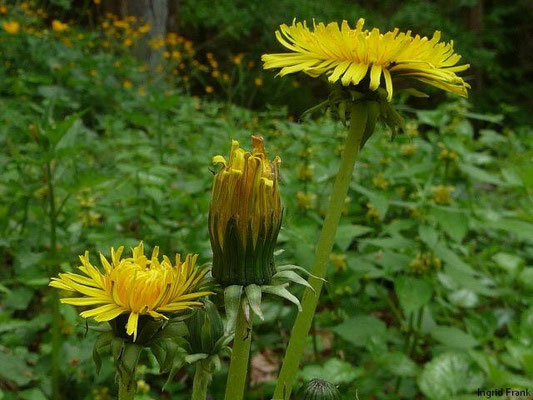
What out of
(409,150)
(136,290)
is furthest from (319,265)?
(409,150)

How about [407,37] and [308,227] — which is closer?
[407,37]

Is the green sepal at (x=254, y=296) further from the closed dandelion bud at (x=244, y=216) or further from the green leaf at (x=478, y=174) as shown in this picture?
the green leaf at (x=478, y=174)

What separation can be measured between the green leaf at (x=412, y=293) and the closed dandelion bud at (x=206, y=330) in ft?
3.12

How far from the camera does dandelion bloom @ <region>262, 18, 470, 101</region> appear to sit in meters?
0.89

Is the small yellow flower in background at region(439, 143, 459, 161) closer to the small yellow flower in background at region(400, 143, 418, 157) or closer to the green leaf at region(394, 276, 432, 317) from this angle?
the small yellow flower in background at region(400, 143, 418, 157)

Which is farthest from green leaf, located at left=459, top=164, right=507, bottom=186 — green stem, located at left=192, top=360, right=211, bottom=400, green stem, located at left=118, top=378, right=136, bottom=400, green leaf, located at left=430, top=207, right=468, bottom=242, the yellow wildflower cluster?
green stem, located at left=118, top=378, right=136, bottom=400

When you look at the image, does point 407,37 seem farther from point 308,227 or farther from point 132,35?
point 132,35

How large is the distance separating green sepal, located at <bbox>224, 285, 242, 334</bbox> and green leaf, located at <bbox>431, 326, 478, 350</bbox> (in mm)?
1239

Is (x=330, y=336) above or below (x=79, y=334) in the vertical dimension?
below

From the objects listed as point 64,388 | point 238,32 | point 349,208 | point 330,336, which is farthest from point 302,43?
point 238,32

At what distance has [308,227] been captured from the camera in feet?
5.96

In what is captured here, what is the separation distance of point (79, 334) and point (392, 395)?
991mm

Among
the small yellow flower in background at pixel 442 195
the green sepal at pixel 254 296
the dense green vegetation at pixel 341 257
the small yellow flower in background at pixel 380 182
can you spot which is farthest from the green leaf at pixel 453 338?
the green sepal at pixel 254 296

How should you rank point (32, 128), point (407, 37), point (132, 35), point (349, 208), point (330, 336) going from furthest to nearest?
1. point (132, 35)
2. point (330, 336)
3. point (349, 208)
4. point (32, 128)
5. point (407, 37)
